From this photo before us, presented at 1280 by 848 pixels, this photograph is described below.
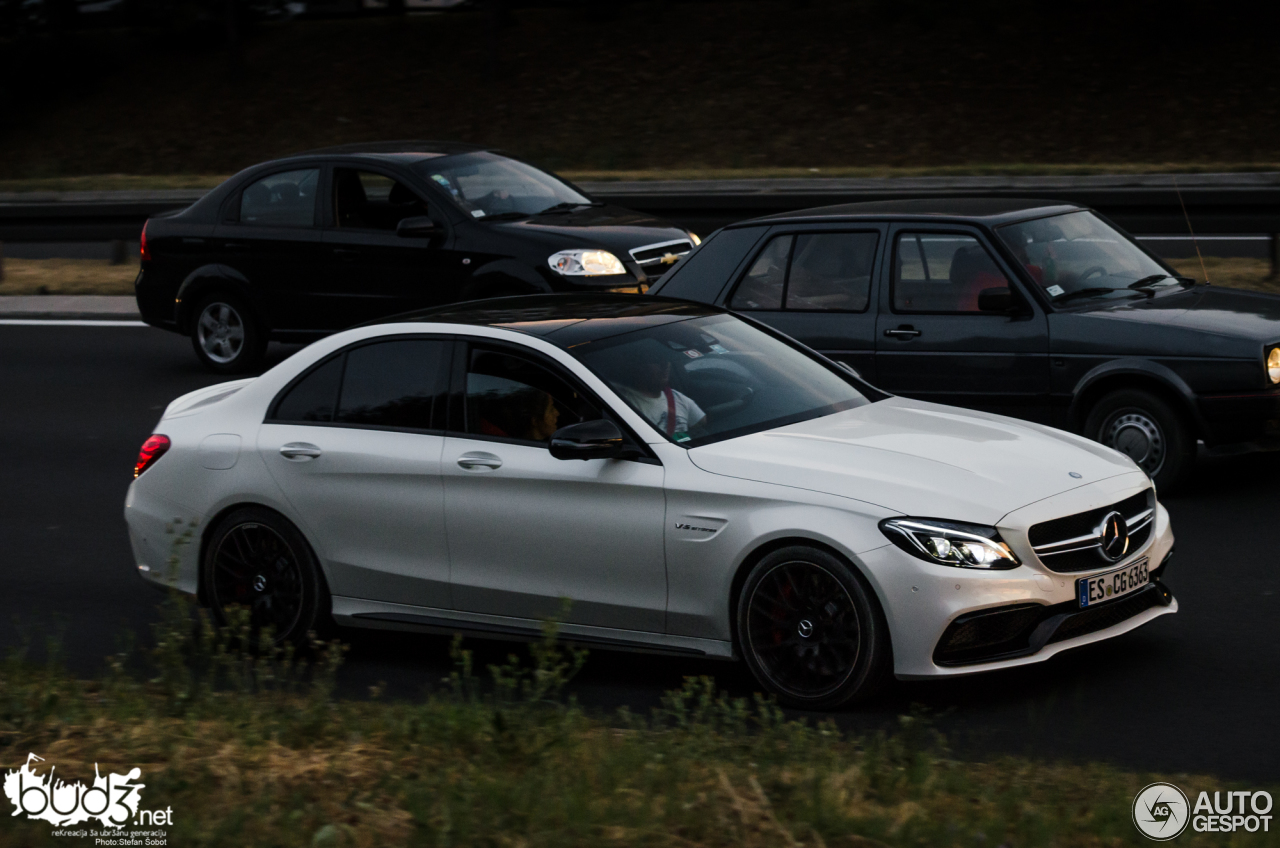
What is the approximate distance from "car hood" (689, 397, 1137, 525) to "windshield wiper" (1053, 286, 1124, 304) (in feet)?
7.87

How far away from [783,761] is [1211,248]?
14406 mm

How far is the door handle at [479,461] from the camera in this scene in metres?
6.70

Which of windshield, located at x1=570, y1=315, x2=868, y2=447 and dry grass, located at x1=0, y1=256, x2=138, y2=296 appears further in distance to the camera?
dry grass, located at x1=0, y1=256, x2=138, y2=296

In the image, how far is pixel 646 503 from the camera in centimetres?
633

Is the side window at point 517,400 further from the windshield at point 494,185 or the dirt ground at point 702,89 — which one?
the dirt ground at point 702,89

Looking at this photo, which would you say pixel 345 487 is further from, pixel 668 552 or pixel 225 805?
pixel 225 805

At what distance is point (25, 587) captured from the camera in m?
8.36

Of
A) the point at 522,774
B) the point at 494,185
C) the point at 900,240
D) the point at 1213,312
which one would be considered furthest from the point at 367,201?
the point at 522,774

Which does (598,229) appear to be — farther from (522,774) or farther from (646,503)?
(522,774)

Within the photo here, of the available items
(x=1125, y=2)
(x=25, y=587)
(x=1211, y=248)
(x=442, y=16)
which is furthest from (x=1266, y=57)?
(x=25, y=587)

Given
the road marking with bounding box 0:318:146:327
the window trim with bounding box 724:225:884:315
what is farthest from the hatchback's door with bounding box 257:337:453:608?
the road marking with bounding box 0:318:146:327

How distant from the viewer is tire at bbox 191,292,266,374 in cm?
1429

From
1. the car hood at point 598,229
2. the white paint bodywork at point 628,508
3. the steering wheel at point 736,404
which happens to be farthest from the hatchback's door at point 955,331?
the car hood at point 598,229

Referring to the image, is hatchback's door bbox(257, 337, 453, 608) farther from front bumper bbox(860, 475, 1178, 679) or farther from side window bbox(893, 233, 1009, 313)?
side window bbox(893, 233, 1009, 313)
